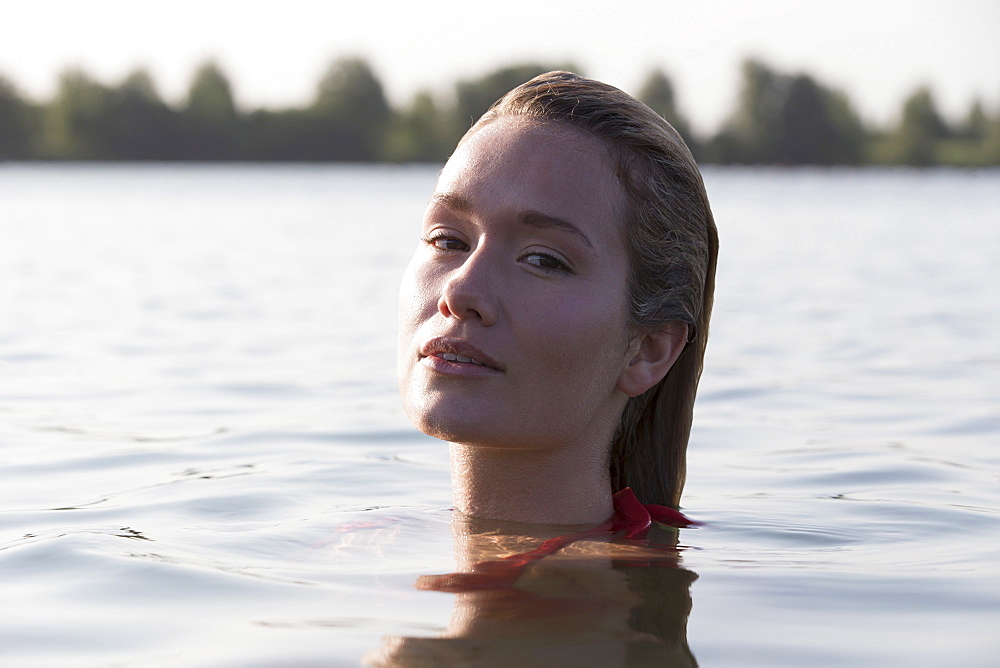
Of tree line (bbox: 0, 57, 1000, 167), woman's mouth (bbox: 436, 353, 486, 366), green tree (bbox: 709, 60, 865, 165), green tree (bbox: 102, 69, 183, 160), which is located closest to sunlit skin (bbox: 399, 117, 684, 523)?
woman's mouth (bbox: 436, 353, 486, 366)

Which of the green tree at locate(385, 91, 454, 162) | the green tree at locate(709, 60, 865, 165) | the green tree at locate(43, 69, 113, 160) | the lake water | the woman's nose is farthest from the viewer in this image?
the green tree at locate(709, 60, 865, 165)

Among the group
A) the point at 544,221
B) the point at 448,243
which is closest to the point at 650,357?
the point at 544,221

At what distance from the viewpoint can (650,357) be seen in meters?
3.70

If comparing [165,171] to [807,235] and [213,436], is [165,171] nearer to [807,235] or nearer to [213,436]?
[807,235]

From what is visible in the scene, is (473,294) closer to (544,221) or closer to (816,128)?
(544,221)

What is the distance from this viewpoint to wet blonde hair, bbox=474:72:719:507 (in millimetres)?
3531

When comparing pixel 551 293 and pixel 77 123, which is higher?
pixel 551 293

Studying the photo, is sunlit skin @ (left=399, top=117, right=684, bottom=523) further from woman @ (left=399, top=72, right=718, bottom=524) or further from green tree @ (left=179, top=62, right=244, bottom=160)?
green tree @ (left=179, top=62, right=244, bottom=160)

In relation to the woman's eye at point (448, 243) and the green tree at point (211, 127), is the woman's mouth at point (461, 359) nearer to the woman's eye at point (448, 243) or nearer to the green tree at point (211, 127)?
the woman's eye at point (448, 243)

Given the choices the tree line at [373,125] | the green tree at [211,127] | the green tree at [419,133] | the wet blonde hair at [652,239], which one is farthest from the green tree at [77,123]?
the wet blonde hair at [652,239]

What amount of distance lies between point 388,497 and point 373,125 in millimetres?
86548

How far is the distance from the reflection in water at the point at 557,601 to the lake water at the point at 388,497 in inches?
0.5

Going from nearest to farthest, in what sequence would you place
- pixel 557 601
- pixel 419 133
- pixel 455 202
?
1. pixel 557 601
2. pixel 455 202
3. pixel 419 133

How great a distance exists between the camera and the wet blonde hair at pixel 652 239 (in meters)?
3.53
